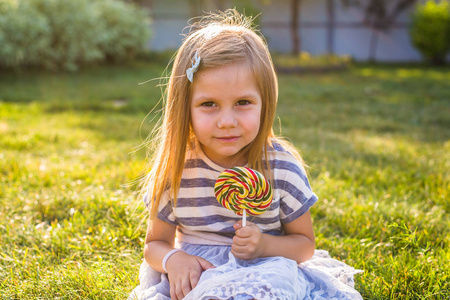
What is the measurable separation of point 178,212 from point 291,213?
497 mm

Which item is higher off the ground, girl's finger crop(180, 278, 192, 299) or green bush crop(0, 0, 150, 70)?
green bush crop(0, 0, 150, 70)

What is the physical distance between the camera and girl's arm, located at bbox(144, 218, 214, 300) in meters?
1.78

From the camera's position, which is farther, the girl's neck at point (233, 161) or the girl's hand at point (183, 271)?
the girl's neck at point (233, 161)

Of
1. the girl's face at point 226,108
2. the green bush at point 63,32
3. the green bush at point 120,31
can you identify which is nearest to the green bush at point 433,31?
the green bush at point 120,31

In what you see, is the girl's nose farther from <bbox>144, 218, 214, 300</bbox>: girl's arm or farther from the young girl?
<bbox>144, 218, 214, 300</bbox>: girl's arm

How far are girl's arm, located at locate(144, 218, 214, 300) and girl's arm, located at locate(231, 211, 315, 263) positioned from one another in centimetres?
17

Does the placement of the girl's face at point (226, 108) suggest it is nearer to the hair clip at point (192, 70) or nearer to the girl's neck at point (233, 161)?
the hair clip at point (192, 70)

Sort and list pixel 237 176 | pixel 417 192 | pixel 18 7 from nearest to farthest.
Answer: pixel 237 176 → pixel 417 192 → pixel 18 7

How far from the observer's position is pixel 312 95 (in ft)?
25.3

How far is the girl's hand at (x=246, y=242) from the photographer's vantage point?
1772 millimetres

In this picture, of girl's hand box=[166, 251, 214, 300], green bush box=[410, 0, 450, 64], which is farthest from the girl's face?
green bush box=[410, 0, 450, 64]

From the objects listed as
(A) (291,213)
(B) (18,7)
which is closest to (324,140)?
Answer: (A) (291,213)

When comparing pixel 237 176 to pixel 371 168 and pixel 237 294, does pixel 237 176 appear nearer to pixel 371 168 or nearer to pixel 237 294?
pixel 237 294

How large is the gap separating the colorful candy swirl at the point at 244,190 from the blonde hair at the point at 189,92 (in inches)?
9.1
